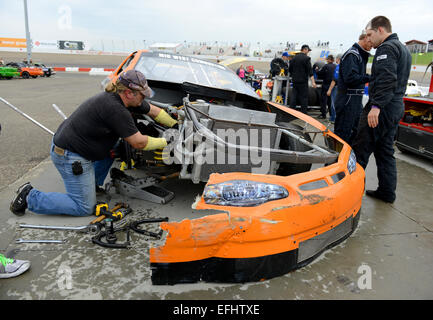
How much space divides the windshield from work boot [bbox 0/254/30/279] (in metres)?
2.22

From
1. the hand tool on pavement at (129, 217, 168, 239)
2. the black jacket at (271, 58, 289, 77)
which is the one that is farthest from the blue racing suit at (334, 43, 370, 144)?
the black jacket at (271, 58, 289, 77)

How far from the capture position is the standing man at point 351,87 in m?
3.72

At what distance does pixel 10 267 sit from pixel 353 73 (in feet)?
12.6

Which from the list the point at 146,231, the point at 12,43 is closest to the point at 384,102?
the point at 146,231

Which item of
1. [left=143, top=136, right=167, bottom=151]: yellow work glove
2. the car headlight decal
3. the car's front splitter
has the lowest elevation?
the car's front splitter

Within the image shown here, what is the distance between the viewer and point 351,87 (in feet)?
12.4

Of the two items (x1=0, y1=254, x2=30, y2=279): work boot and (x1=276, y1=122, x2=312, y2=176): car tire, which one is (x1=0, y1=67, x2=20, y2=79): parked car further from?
(x1=276, y1=122, x2=312, y2=176): car tire

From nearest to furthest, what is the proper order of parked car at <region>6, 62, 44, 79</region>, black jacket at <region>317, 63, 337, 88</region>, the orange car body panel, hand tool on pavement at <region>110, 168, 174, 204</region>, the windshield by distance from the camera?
the orange car body panel
hand tool on pavement at <region>110, 168, 174, 204</region>
the windshield
black jacket at <region>317, 63, 337, 88</region>
parked car at <region>6, 62, 44, 79</region>

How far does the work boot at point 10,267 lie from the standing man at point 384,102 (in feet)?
10.2

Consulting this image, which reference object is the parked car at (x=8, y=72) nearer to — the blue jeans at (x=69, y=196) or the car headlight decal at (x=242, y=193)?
the blue jeans at (x=69, y=196)

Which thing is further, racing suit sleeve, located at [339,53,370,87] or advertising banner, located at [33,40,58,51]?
advertising banner, located at [33,40,58,51]

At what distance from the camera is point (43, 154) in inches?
178

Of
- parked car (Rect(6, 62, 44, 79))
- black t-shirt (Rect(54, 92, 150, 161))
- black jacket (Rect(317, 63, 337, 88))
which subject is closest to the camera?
black t-shirt (Rect(54, 92, 150, 161))

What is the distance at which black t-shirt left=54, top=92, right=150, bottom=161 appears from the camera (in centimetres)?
249
